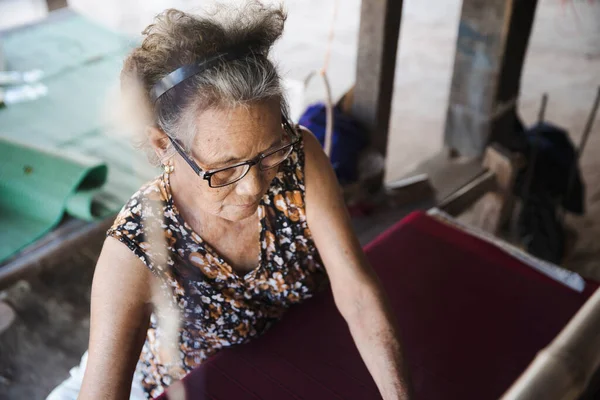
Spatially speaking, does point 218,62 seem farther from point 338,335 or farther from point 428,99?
point 428,99

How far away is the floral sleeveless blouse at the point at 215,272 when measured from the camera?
1.30 metres

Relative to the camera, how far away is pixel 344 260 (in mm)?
1520

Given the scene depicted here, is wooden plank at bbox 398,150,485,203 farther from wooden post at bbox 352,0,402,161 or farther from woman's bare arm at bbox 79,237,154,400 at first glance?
woman's bare arm at bbox 79,237,154,400

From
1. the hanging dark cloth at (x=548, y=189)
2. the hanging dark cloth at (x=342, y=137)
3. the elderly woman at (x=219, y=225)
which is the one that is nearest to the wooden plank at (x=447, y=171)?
the hanging dark cloth at (x=548, y=189)

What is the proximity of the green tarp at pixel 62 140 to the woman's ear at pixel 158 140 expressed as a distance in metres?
0.14

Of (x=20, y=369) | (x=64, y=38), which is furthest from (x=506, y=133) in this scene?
(x=64, y=38)

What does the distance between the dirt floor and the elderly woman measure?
197 mm

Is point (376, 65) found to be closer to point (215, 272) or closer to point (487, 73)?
point (487, 73)

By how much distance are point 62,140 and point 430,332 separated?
285cm

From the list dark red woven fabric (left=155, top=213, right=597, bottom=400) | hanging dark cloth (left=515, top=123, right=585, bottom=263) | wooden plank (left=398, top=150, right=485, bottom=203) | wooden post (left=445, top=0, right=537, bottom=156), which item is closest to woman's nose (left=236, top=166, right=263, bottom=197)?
dark red woven fabric (left=155, top=213, right=597, bottom=400)

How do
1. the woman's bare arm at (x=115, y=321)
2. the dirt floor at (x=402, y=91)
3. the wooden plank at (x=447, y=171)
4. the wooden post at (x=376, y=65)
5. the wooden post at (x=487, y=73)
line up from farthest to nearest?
the wooden plank at (x=447, y=171) → the wooden post at (x=487, y=73) → the wooden post at (x=376, y=65) → the dirt floor at (x=402, y=91) → the woman's bare arm at (x=115, y=321)

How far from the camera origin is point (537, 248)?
135 inches

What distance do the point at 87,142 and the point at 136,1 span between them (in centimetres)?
433

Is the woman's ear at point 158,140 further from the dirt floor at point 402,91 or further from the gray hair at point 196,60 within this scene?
the dirt floor at point 402,91
